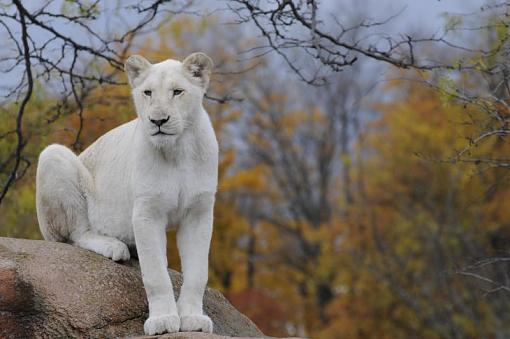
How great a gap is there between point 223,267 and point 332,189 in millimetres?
9210

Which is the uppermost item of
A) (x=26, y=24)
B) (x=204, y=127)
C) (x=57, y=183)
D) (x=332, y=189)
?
(x=332, y=189)

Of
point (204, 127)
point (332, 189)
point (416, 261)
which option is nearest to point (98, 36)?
point (204, 127)

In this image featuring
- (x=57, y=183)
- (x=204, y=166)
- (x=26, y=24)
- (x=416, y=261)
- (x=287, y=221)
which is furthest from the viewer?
(x=287, y=221)

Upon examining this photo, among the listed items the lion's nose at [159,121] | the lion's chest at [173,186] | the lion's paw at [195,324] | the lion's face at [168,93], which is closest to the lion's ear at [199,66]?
the lion's face at [168,93]

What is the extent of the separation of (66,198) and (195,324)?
198 centimetres

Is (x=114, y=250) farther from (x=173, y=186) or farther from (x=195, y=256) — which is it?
(x=173, y=186)

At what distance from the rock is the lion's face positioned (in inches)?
57.5

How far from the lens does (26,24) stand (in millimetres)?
10812

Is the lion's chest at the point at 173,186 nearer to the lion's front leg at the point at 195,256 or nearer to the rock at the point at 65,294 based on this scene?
the lion's front leg at the point at 195,256

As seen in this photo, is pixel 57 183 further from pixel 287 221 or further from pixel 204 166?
pixel 287 221

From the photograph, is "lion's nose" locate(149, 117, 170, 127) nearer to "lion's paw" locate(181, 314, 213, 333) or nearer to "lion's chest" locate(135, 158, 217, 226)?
"lion's chest" locate(135, 158, 217, 226)

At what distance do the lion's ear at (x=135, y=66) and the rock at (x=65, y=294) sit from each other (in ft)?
5.68

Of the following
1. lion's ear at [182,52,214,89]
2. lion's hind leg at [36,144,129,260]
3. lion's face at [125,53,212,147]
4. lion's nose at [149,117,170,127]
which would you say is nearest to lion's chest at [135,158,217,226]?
lion's face at [125,53,212,147]

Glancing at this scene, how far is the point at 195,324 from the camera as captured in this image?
7367 mm
